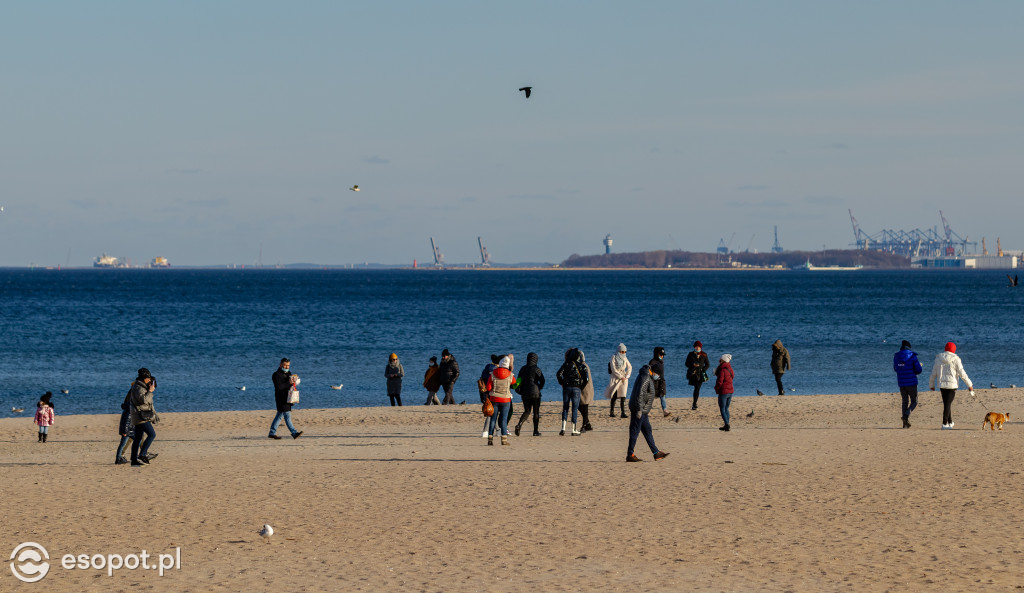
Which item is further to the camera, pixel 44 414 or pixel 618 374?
pixel 618 374

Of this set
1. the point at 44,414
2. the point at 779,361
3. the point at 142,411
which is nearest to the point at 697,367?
the point at 779,361

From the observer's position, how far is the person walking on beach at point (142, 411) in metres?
15.7

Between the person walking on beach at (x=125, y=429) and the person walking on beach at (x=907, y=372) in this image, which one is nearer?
the person walking on beach at (x=125, y=429)

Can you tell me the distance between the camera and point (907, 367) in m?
19.4

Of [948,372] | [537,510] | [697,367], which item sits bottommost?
[537,510]

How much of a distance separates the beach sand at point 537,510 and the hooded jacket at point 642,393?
949 mm

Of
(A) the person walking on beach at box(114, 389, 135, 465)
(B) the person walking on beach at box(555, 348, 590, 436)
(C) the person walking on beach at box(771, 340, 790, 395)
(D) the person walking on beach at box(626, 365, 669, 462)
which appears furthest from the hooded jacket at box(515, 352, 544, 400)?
(C) the person walking on beach at box(771, 340, 790, 395)

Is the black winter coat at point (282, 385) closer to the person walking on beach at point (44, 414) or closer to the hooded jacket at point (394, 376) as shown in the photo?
the person walking on beach at point (44, 414)

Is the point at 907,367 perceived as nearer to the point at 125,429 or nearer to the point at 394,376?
the point at 394,376

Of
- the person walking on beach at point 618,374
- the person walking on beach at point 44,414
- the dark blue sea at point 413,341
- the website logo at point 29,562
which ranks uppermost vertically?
the person walking on beach at point 618,374

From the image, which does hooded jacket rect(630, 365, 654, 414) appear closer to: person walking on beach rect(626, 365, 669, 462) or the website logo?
person walking on beach rect(626, 365, 669, 462)

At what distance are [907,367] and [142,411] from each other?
44.5 feet

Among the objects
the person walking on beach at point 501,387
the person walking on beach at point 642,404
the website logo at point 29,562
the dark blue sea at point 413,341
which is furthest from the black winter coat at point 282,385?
the dark blue sea at point 413,341

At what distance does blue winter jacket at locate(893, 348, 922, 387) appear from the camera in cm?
1922
